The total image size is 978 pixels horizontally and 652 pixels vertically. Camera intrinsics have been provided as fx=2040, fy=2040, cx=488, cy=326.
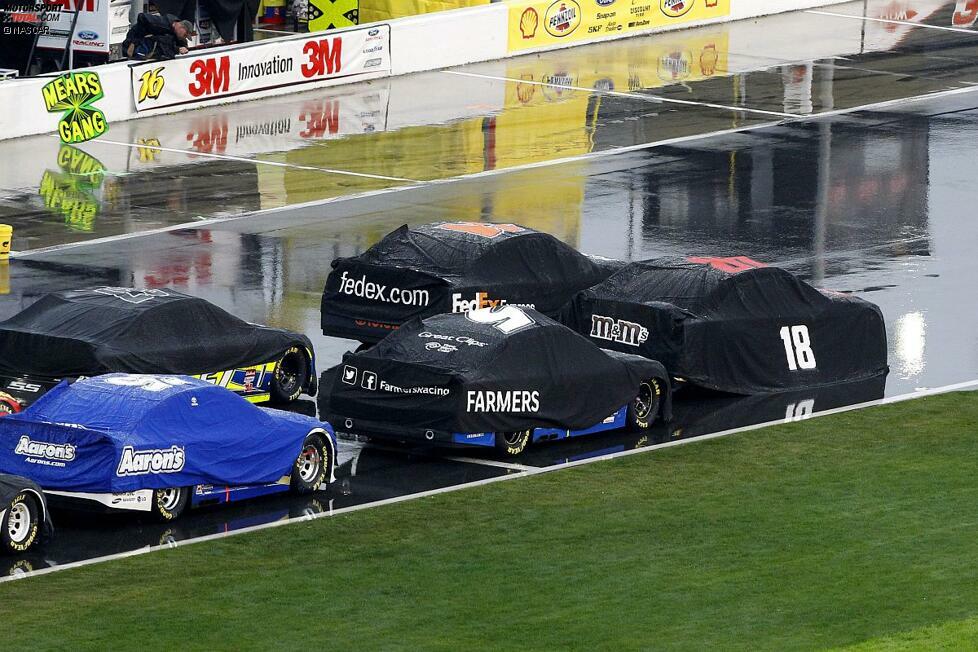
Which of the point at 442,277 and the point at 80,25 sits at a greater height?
the point at 80,25

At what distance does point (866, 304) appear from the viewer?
90.2ft

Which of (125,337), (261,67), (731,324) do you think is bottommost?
(731,324)

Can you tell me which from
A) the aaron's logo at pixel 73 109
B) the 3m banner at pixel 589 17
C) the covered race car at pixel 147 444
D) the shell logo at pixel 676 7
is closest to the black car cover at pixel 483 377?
the covered race car at pixel 147 444

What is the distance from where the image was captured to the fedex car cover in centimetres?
1980

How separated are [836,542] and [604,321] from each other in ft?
22.8

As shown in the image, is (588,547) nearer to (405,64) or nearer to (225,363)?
(225,363)

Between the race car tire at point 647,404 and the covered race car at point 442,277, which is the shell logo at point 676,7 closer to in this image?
the covered race car at point 442,277

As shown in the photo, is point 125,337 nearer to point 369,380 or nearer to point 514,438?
point 369,380

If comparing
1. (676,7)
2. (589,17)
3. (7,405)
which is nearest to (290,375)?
(7,405)

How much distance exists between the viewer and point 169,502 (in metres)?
20.4

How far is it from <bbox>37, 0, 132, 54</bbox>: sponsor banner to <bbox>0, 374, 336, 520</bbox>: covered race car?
25.4 m

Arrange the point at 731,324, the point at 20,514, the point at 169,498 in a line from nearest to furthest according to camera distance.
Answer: the point at 20,514
the point at 169,498
the point at 731,324

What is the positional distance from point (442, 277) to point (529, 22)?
25701mm

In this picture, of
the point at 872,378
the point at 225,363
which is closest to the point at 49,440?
the point at 225,363
